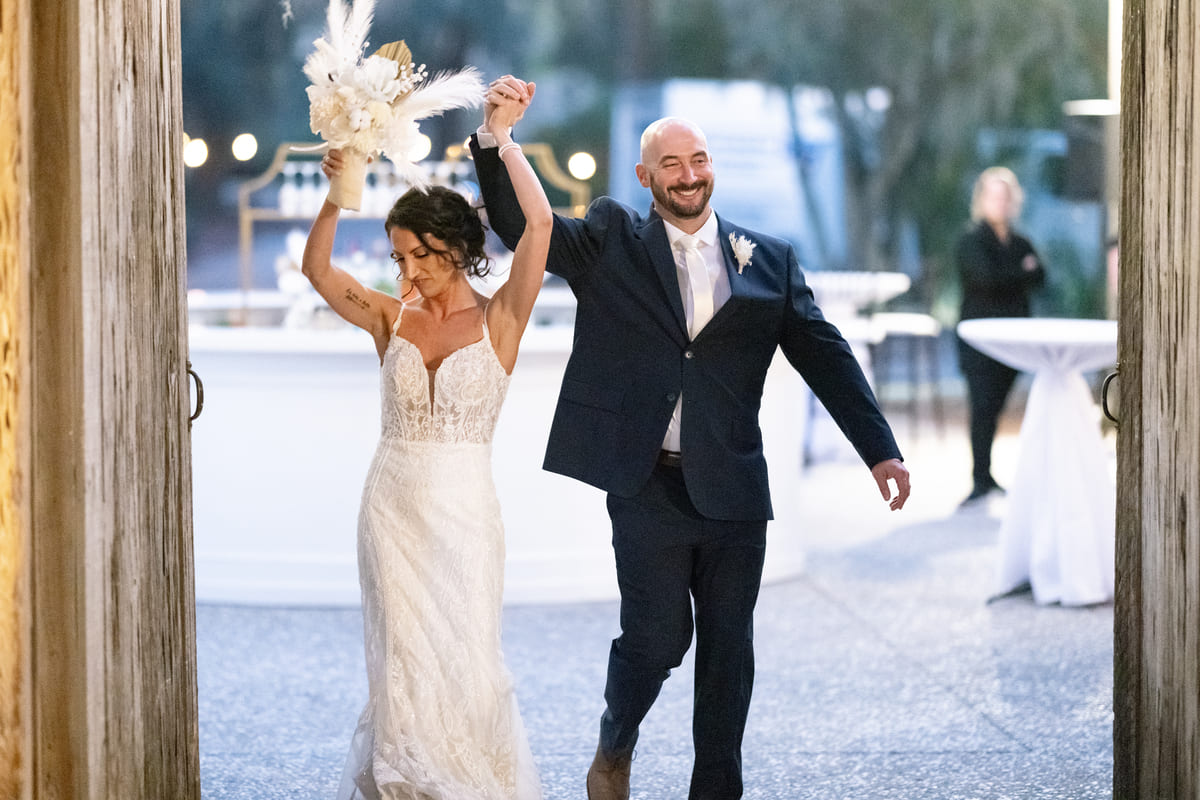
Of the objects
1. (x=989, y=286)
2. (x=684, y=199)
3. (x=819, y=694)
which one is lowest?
(x=819, y=694)

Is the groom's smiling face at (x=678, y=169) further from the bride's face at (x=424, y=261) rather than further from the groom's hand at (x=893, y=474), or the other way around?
the groom's hand at (x=893, y=474)

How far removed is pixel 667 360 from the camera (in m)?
3.43

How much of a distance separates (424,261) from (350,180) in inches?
11.4

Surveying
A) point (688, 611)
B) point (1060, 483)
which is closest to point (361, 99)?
point (688, 611)

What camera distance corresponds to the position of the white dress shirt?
3.47m

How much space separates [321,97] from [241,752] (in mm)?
2051

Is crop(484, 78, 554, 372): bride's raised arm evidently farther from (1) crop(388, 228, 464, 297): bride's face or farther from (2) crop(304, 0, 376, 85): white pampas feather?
(2) crop(304, 0, 376, 85): white pampas feather

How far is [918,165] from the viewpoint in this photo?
13820mm

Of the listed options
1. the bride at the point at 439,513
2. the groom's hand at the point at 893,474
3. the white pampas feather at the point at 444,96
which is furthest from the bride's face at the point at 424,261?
the groom's hand at the point at 893,474

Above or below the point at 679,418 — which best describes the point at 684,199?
above

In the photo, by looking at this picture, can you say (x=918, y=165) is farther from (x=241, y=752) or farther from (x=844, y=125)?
(x=241, y=752)

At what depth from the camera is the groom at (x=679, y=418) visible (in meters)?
3.41

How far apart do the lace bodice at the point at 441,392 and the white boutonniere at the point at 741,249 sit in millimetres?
637

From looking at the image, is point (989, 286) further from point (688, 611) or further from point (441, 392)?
point (441, 392)
